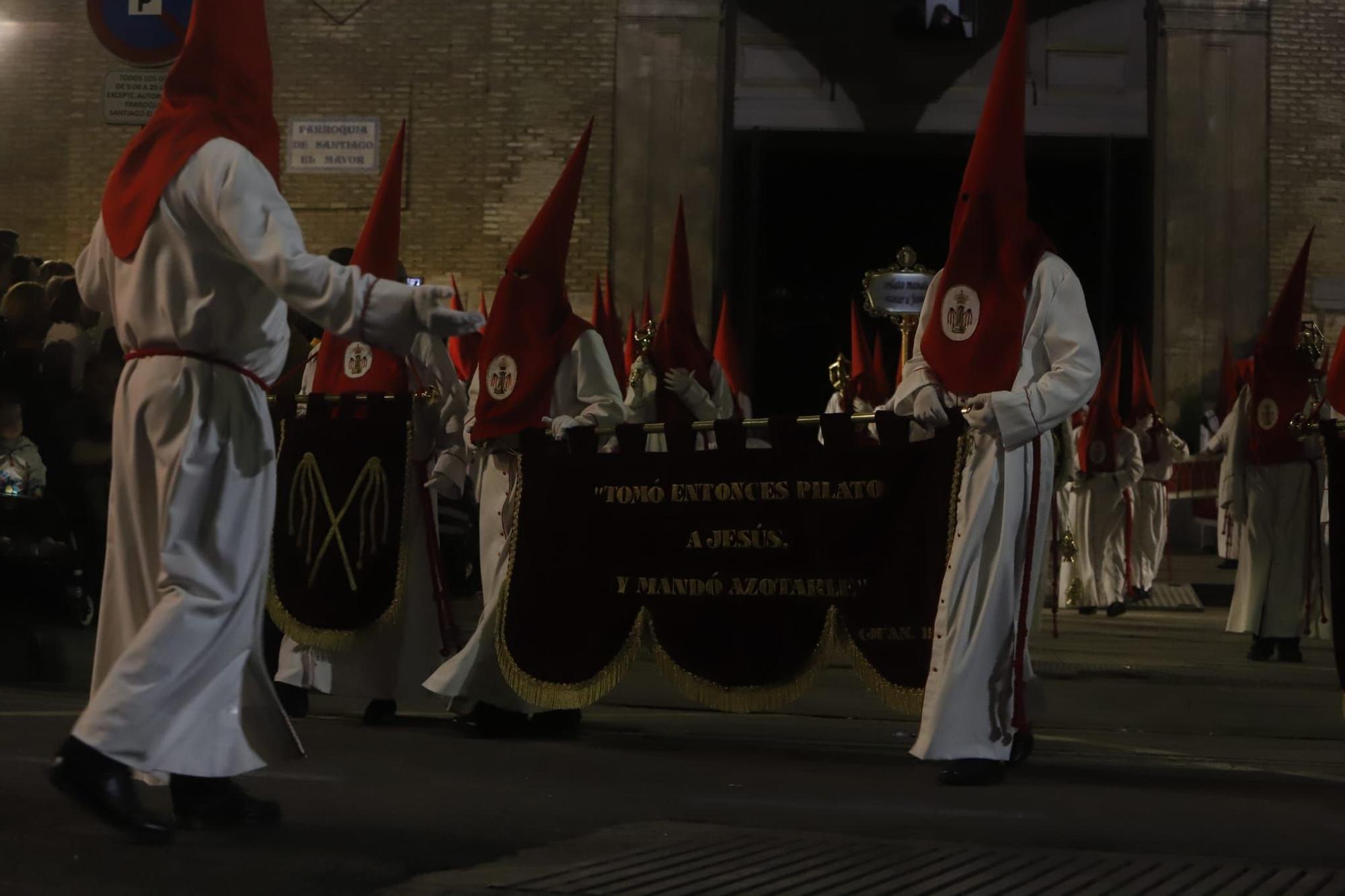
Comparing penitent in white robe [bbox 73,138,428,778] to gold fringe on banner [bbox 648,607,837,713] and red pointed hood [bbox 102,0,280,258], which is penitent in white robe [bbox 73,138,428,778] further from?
gold fringe on banner [bbox 648,607,837,713]

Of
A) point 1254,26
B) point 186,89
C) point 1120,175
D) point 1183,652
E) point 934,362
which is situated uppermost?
point 1254,26

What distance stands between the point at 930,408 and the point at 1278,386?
19.0 ft

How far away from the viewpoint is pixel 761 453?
21.4 ft

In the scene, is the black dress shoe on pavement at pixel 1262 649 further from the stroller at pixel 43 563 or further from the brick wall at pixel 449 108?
the brick wall at pixel 449 108

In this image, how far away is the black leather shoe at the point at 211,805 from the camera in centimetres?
443

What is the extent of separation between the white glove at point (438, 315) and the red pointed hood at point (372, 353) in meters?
3.60

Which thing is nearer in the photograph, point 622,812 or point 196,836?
point 196,836

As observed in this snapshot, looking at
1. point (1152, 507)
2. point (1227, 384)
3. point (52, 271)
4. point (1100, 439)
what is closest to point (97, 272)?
point (52, 271)

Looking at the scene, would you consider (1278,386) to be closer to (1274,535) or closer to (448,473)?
(1274,535)

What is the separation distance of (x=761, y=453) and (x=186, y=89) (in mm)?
2653

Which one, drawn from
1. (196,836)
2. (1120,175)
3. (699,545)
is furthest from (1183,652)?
(1120,175)

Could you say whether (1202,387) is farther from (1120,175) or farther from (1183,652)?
(1183,652)

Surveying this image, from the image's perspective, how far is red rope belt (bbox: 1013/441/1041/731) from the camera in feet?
19.0

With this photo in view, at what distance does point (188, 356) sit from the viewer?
4387mm
